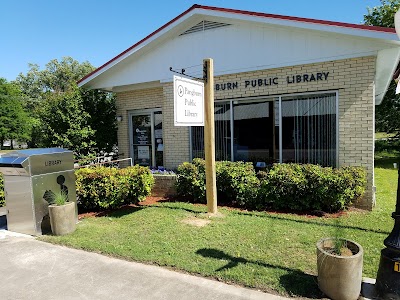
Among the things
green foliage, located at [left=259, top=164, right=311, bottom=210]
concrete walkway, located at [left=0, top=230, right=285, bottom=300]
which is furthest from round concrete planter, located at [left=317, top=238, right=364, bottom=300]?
green foliage, located at [left=259, top=164, right=311, bottom=210]

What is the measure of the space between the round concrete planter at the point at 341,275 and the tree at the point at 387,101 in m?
20.4

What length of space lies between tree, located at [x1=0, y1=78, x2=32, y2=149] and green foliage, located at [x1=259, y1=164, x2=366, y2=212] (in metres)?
51.6

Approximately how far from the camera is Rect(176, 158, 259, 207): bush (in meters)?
6.96

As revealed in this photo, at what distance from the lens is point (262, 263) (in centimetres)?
400

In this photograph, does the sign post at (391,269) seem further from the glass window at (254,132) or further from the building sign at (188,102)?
the glass window at (254,132)

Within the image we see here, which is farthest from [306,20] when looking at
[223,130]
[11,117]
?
[11,117]

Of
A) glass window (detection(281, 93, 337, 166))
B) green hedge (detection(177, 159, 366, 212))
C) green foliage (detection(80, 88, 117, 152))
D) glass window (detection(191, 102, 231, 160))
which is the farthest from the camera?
green foliage (detection(80, 88, 117, 152))

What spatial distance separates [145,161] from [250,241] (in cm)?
688

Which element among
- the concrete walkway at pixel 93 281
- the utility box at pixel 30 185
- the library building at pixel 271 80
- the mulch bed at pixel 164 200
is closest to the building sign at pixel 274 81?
the library building at pixel 271 80

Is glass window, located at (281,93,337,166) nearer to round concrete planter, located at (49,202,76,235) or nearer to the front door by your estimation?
the front door

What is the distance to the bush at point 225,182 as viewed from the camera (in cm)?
696

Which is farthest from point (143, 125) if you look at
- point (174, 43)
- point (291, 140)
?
point (291, 140)

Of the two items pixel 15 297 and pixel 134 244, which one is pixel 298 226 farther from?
pixel 15 297

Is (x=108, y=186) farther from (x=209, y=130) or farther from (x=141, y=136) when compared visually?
(x=141, y=136)
